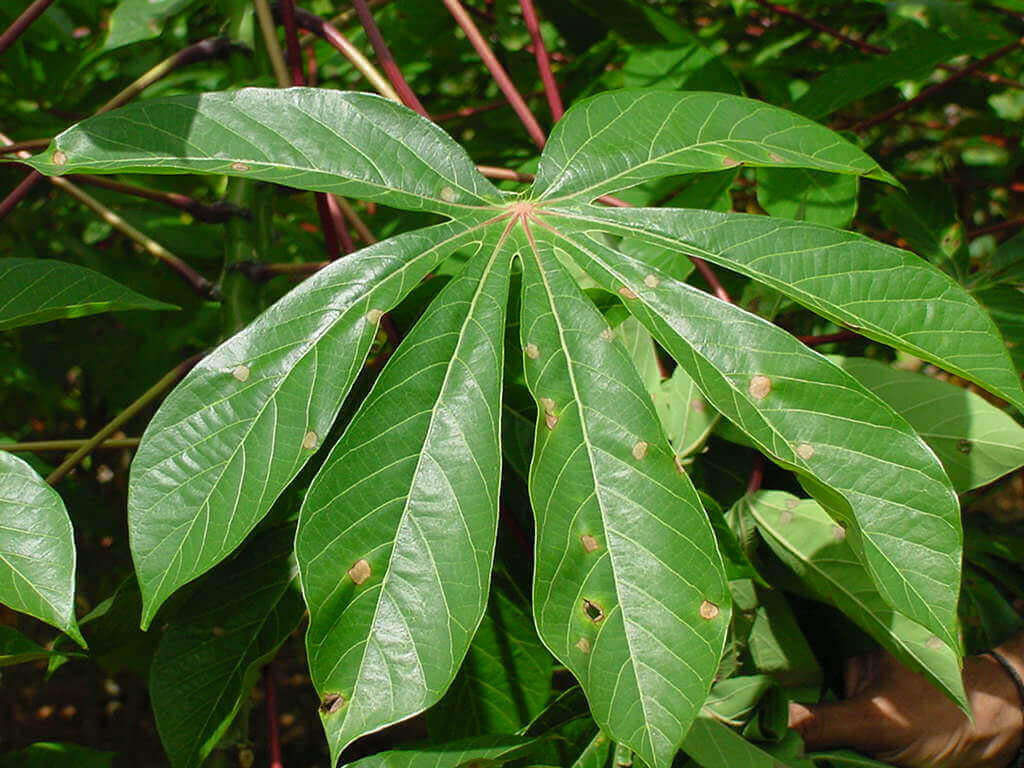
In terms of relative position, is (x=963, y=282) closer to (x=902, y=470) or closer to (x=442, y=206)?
(x=902, y=470)

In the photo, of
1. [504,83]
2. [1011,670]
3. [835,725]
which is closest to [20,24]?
[504,83]

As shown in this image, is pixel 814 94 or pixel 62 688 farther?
pixel 62 688

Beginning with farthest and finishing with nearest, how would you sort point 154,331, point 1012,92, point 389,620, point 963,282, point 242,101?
1. point 1012,92
2. point 154,331
3. point 963,282
4. point 242,101
5. point 389,620

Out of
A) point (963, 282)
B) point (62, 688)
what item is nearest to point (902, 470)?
point (963, 282)

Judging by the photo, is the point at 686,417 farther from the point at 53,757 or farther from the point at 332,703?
the point at 53,757

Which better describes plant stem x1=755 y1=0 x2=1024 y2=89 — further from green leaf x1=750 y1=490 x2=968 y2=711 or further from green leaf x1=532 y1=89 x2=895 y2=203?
green leaf x1=750 y1=490 x2=968 y2=711
